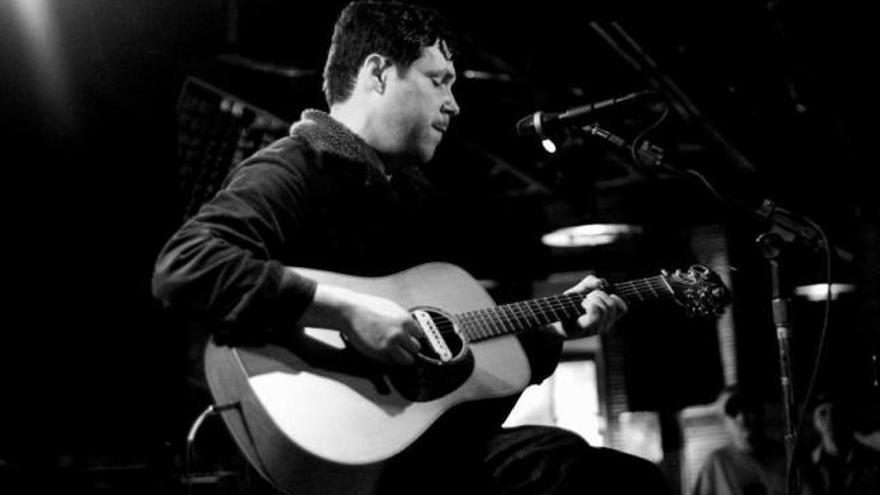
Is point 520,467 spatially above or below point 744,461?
above

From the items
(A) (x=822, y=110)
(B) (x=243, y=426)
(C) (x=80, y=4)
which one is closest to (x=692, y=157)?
(A) (x=822, y=110)

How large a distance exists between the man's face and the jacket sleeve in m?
0.48

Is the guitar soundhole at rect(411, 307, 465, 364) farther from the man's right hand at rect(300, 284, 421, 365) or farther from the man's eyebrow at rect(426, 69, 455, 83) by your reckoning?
the man's eyebrow at rect(426, 69, 455, 83)

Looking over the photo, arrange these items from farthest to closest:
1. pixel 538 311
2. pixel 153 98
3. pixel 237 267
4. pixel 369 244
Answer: pixel 153 98, pixel 538 311, pixel 369 244, pixel 237 267

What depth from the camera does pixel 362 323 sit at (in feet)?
7.48

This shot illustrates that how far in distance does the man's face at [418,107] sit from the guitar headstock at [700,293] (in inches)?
36.9

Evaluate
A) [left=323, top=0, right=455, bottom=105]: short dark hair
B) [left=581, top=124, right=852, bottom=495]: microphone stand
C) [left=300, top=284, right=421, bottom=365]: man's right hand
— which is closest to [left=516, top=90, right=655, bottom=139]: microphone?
[left=581, top=124, right=852, bottom=495]: microphone stand

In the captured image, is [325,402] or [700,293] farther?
[700,293]

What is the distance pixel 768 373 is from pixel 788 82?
3684 millimetres

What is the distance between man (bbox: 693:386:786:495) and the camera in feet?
18.4

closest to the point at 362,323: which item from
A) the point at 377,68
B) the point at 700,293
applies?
the point at 377,68

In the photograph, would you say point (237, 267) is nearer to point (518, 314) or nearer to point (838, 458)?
point (518, 314)

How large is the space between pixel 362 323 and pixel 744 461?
13.5ft

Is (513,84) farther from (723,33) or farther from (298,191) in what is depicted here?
(298,191)
